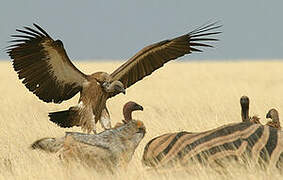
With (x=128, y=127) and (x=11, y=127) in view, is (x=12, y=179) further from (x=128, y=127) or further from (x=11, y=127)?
(x=11, y=127)

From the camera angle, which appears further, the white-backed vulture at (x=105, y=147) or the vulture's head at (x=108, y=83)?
the vulture's head at (x=108, y=83)

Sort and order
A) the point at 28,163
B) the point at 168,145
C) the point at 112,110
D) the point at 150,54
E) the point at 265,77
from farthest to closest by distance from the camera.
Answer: the point at 265,77, the point at 112,110, the point at 150,54, the point at 28,163, the point at 168,145

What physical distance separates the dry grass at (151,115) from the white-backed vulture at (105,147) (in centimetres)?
9

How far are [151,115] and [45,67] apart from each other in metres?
4.50

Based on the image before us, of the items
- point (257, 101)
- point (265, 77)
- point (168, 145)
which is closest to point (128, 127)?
point (168, 145)

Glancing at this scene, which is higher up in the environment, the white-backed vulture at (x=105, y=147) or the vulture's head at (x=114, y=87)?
the white-backed vulture at (x=105, y=147)

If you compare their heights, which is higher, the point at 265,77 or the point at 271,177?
the point at 271,177

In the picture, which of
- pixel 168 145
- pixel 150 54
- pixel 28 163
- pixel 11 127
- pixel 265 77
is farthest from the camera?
pixel 265 77

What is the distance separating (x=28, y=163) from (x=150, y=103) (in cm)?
1067

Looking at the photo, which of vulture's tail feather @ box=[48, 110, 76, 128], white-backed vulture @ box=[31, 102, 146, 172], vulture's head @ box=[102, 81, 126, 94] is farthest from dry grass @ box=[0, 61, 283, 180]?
vulture's head @ box=[102, 81, 126, 94]

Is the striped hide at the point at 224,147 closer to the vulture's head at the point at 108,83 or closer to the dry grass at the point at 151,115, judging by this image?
the dry grass at the point at 151,115

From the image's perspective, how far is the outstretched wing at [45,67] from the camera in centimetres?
1002

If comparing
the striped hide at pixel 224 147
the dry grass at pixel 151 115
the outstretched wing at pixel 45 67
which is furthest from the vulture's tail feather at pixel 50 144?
the outstretched wing at pixel 45 67

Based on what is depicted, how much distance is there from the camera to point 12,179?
7.20 metres
